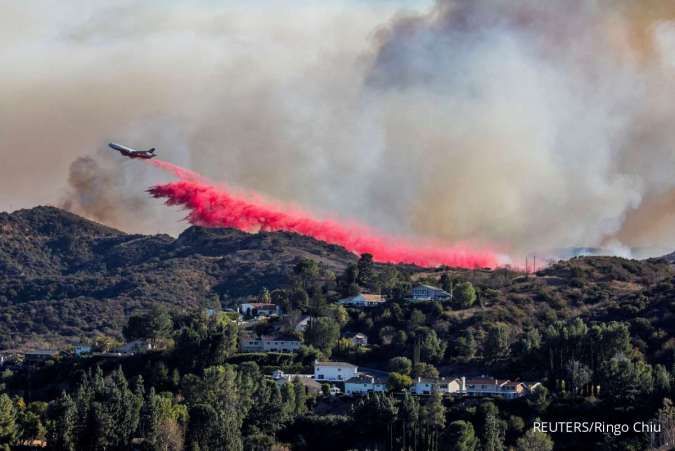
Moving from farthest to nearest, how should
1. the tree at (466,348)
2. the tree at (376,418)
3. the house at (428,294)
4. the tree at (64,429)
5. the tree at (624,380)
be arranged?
the house at (428,294) → the tree at (466,348) → the tree at (624,380) → the tree at (376,418) → the tree at (64,429)

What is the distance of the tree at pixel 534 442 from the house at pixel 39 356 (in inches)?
2542

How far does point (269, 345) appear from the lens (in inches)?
5851

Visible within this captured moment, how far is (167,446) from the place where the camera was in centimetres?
10981

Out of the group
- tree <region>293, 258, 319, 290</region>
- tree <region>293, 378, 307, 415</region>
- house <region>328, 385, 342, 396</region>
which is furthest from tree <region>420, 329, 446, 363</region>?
tree <region>293, 258, 319, 290</region>

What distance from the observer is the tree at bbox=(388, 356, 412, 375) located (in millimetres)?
134750

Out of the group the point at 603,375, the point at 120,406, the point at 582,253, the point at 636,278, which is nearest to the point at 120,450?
the point at 120,406

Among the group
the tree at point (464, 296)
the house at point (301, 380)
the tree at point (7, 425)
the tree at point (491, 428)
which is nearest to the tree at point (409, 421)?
the tree at point (491, 428)

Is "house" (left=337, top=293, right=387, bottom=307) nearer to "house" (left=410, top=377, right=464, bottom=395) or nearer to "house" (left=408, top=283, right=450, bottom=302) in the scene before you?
"house" (left=408, top=283, right=450, bottom=302)

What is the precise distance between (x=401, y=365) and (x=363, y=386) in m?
6.00

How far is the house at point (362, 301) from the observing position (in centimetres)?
16400

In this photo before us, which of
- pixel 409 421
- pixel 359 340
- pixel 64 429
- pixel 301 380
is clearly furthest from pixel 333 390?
pixel 64 429

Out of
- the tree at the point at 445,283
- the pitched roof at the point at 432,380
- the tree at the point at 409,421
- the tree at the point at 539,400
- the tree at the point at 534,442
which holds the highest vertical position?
the tree at the point at 445,283

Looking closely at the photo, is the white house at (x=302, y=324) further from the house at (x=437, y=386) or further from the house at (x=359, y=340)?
the house at (x=437, y=386)

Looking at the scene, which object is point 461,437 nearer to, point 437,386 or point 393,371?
point 437,386
